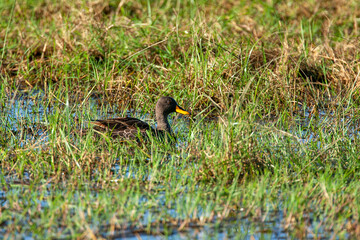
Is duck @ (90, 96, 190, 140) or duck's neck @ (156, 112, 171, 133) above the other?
duck @ (90, 96, 190, 140)

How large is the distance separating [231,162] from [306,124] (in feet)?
8.58

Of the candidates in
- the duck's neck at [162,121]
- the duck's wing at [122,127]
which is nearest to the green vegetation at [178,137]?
the duck's neck at [162,121]

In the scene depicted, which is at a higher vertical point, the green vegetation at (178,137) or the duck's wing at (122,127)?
the green vegetation at (178,137)

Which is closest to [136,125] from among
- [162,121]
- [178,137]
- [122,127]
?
[122,127]

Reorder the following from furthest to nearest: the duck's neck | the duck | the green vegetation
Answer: the duck's neck → the duck → the green vegetation

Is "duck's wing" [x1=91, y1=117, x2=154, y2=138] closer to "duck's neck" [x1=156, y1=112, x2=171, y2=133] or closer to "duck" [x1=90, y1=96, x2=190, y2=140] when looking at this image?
"duck" [x1=90, y1=96, x2=190, y2=140]

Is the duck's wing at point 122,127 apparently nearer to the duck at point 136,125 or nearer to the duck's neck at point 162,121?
the duck at point 136,125

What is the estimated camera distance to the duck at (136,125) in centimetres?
730

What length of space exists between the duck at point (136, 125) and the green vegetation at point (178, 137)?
20cm

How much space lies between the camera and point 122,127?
7.48m

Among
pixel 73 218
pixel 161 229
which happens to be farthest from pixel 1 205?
pixel 161 229

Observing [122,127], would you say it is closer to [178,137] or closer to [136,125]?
[136,125]

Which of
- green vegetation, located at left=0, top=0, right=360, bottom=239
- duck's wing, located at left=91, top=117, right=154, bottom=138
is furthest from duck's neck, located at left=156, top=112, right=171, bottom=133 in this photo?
duck's wing, located at left=91, top=117, right=154, bottom=138

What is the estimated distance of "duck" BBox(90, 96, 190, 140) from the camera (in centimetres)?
730
